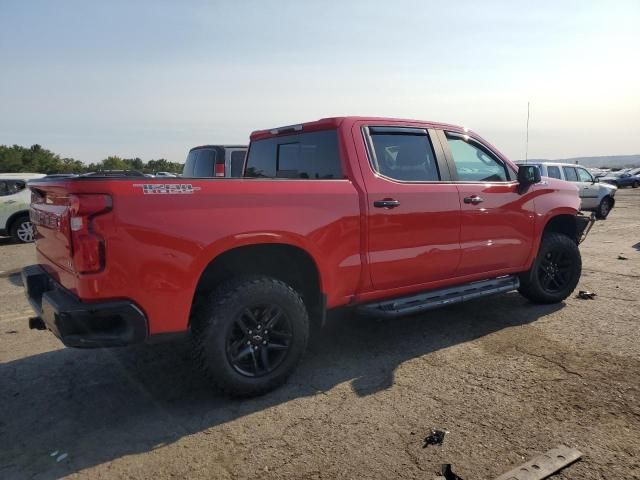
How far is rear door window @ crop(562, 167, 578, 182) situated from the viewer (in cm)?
1400

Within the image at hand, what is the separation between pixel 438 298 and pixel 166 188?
2521mm

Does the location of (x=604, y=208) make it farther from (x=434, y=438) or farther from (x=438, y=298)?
(x=434, y=438)

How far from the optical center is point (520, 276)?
5.24m

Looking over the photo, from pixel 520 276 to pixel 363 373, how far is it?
8.23ft

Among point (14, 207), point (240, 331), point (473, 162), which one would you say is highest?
point (473, 162)

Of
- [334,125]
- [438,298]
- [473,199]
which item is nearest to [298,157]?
[334,125]

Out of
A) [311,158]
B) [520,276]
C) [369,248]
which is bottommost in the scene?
[520,276]

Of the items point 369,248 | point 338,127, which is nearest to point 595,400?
point 369,248

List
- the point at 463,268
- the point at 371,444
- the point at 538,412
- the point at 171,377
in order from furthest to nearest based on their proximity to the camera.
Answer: the point at 463,268 → the point at 171,377 → the point at 538,412 → the point at 371,444

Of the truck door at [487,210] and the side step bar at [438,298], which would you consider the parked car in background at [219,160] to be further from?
the side step bar at [438,298]

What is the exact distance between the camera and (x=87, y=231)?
8.63ft

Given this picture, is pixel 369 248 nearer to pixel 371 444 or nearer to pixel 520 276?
pixel 371 444

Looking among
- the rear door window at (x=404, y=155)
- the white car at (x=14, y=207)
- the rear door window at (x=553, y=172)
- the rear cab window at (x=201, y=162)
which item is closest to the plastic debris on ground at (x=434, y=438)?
the rear door window at (x=404, y=155)

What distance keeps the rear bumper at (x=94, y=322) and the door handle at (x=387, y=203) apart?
6.17ft
